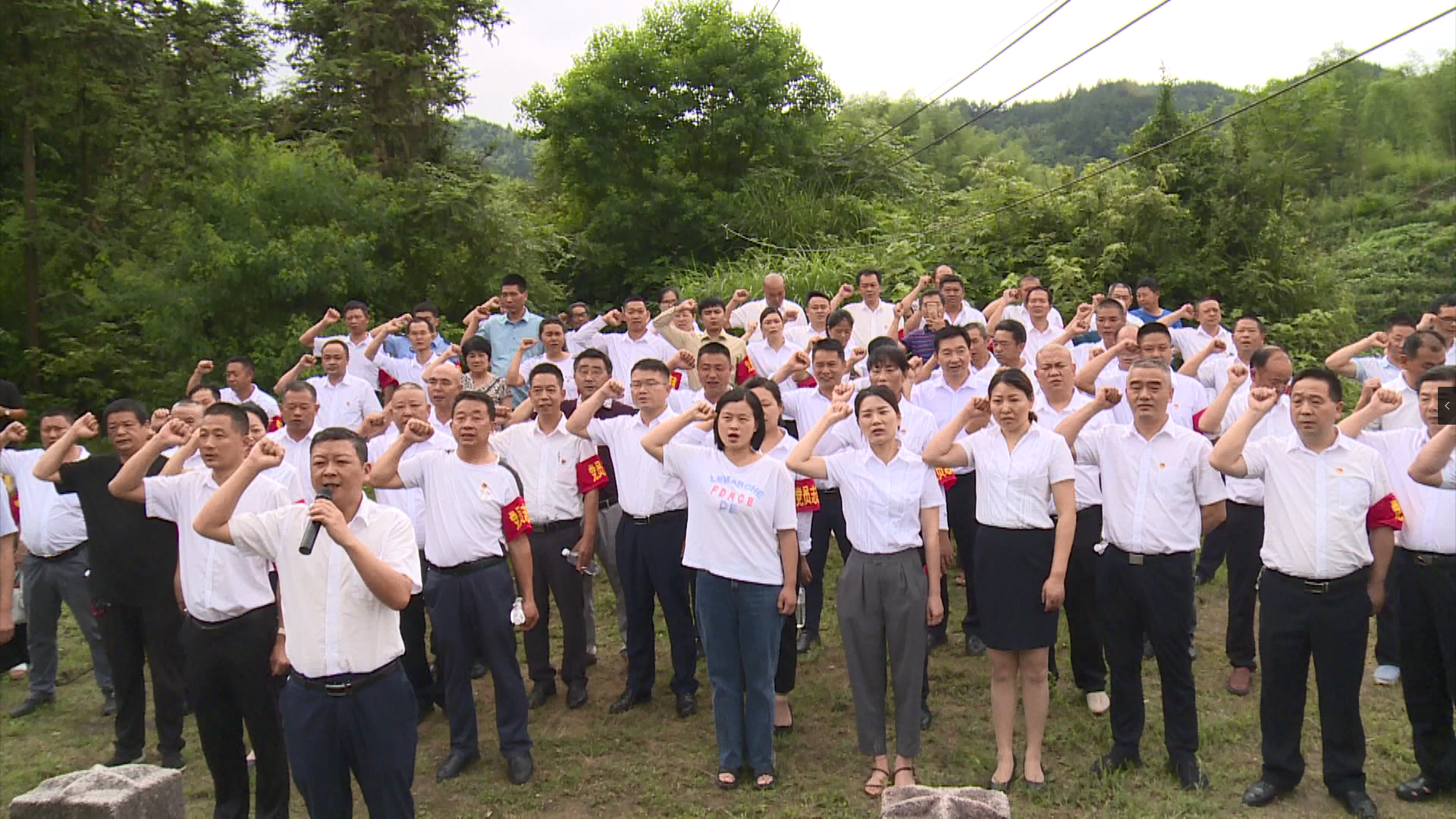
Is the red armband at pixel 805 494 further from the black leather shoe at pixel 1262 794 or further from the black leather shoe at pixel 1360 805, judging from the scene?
the black leather shoe at pixel 1360 805

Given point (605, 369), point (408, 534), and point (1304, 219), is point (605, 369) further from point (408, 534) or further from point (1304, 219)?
point (1304, 219)

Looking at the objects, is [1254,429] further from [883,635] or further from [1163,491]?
[883,635]

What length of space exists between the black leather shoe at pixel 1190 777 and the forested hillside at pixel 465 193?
926cm

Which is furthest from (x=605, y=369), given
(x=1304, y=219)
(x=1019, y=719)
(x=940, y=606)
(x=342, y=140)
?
(x=1304, y=219)

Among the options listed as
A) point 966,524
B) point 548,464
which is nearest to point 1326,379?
point 966,524

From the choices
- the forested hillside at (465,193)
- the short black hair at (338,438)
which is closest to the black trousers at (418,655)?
the short black hair at (338,438)

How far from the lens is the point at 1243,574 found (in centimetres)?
652

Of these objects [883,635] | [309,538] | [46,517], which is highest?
[309,538]

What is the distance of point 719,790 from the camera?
5.58 m

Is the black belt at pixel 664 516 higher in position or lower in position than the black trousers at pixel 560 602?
higher

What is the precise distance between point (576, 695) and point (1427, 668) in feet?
15.4

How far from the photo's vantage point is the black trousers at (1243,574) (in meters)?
6.50

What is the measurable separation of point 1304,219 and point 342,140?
15831 mm

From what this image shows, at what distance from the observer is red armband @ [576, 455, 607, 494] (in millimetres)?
6500
